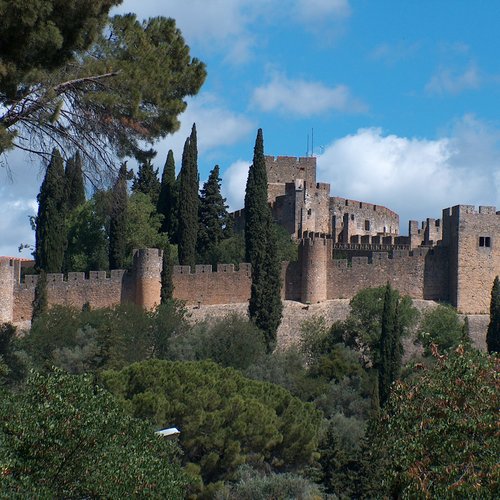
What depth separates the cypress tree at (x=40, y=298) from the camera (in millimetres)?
40375

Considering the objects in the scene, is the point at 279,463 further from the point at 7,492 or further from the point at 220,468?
the point at 7,492

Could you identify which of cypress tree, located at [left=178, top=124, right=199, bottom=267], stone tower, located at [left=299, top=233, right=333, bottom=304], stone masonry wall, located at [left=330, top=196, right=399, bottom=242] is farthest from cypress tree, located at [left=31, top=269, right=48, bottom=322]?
stone masonry wall, located at [left=330, top=196, right=399, bottom=242]

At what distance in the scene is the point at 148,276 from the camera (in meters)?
41.0

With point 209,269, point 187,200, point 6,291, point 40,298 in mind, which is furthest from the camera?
point 187,200

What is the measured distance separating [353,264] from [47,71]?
26779mm

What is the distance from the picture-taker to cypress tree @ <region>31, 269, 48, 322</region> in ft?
132

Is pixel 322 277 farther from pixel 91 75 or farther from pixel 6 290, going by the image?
pixel 91 75

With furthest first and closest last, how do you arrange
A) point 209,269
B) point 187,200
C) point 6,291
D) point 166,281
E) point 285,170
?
point 285,170 → point 187,200 → point 209,269 → point 166,281 → point 6,291

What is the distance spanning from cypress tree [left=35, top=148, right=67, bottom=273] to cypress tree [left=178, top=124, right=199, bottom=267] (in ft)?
13.0

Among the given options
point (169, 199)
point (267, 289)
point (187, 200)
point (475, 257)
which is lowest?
point (267, 289)

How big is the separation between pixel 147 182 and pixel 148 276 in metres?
11.0

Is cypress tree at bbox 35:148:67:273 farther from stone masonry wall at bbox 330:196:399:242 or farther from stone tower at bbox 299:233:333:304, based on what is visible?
stone masonry wall at bbox 330:196:399:242

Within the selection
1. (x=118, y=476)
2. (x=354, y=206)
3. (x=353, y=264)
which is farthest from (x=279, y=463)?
(x=354, y=206)

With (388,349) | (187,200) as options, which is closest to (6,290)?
(187,200)
